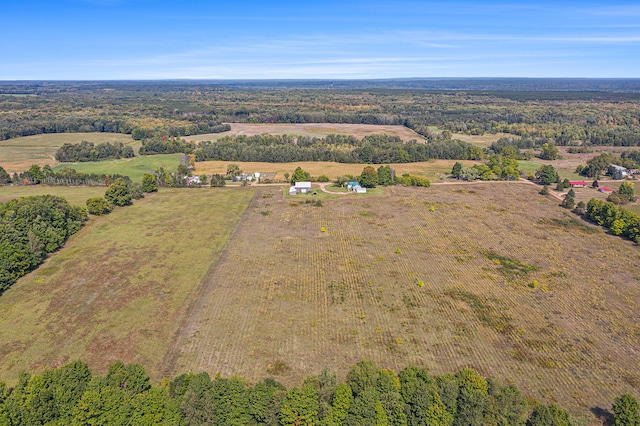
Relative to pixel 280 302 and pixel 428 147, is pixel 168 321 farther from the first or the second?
pixel 428 147

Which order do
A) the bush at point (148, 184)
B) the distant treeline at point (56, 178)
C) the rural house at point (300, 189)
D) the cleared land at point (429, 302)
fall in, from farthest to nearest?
1. the distant treeline at point (56, 178)
2. the rural house at point (300, 189)
3. the bush at point (148, 184)
4. the cleared land at point (429, 302)

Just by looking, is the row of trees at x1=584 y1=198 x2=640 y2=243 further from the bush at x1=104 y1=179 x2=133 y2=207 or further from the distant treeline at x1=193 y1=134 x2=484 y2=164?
the bush at x1=104 y1=179 x2=133 y2=207

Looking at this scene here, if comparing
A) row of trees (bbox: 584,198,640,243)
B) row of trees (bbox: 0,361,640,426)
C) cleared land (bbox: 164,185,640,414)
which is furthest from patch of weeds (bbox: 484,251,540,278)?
row of trees (bbox: 0,361,640,426)

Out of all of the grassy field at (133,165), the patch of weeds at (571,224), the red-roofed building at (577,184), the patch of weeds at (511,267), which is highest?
the grassy field at (133,165)

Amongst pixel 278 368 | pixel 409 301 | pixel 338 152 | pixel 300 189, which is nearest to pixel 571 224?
pixel 409 301

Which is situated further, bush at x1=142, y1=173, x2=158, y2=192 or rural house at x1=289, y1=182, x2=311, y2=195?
rural house at x1=289, y1=182, x2=311, y2=195

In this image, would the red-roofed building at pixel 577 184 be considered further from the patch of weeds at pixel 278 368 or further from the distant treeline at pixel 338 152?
the patch of weeds at pixel 278 368

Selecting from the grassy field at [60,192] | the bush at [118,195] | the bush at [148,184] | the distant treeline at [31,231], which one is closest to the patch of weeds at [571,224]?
the bush at [118,195]

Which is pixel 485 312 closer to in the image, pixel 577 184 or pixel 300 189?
pixel 300 189
